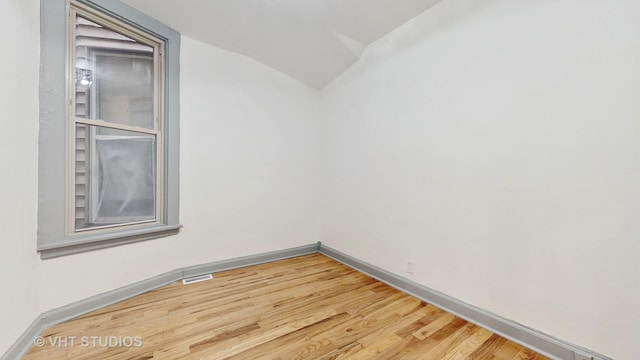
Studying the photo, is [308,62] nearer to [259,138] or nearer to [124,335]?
[259,138]

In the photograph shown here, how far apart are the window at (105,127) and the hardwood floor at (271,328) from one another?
56 centimetres

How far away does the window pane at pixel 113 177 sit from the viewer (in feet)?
6.11

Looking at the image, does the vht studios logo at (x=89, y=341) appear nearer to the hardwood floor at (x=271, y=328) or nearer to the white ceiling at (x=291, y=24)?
the hardwood floor at (x=271, y=328)

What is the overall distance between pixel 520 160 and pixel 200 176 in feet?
8.15

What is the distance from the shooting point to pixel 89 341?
148 centimetres

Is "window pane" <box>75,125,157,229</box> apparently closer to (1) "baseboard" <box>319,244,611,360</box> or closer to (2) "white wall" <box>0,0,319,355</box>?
(2) "white wall" <box>0,0,319,355</box>

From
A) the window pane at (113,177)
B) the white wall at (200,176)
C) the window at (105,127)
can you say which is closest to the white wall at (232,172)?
the white wall at (200,176)

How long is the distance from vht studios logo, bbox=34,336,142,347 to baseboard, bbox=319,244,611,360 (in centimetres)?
185

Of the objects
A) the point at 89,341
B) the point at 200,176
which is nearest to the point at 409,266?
the point at 200,176

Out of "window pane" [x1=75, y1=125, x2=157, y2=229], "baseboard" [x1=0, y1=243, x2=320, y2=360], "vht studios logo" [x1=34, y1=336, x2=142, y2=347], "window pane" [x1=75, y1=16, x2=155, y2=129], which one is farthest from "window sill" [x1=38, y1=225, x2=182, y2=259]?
"window pane" [x1=75, y1=16, x2=155, y2=129]

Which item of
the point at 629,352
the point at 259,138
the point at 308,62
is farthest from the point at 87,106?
the point at 629,352

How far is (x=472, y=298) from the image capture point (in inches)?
67.9

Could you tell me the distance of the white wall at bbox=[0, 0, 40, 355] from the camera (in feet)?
4.20

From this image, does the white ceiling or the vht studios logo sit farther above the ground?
the white ceiling
